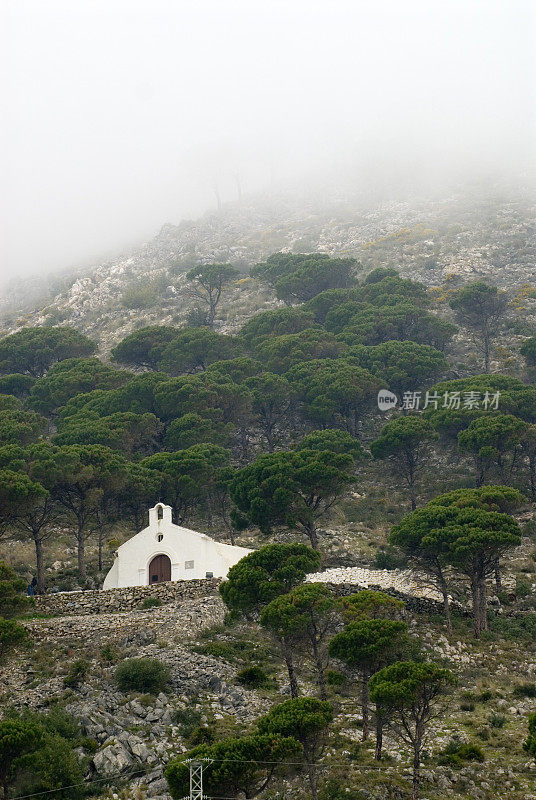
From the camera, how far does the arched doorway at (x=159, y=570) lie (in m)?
38.5

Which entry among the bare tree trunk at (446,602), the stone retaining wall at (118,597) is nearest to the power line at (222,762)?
the bare tree trunk at (446,602)

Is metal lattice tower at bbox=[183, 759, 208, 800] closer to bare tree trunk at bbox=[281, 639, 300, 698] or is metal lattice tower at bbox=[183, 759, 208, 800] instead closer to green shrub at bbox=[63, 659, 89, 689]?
bare tree trunk at bbox=[281, 639, 300, 698]

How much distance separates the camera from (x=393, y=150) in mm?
147750

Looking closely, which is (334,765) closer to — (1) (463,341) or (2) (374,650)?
(2) (374,650)

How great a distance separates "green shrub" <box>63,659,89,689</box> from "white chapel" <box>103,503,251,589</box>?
9689 mm

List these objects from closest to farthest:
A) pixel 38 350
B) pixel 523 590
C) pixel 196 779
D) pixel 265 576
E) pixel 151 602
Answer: pixel 196 779
pixel 265 576
pixel 151 602
pixel 523 590
pixel 38 350

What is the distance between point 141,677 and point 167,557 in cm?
1158

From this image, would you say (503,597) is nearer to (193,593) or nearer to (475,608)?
(475,608)

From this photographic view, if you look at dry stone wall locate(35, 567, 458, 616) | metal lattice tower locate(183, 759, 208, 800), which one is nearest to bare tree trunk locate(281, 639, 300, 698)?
metal lattice tower locate(183, 759, 208, 800)

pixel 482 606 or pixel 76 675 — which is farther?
pixel 482 606

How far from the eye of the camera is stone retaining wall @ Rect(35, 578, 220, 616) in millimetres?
33188

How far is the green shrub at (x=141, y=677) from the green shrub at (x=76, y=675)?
1316 mm

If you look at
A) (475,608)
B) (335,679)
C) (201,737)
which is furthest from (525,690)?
(201,737)

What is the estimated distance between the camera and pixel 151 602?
34125 millimetres
